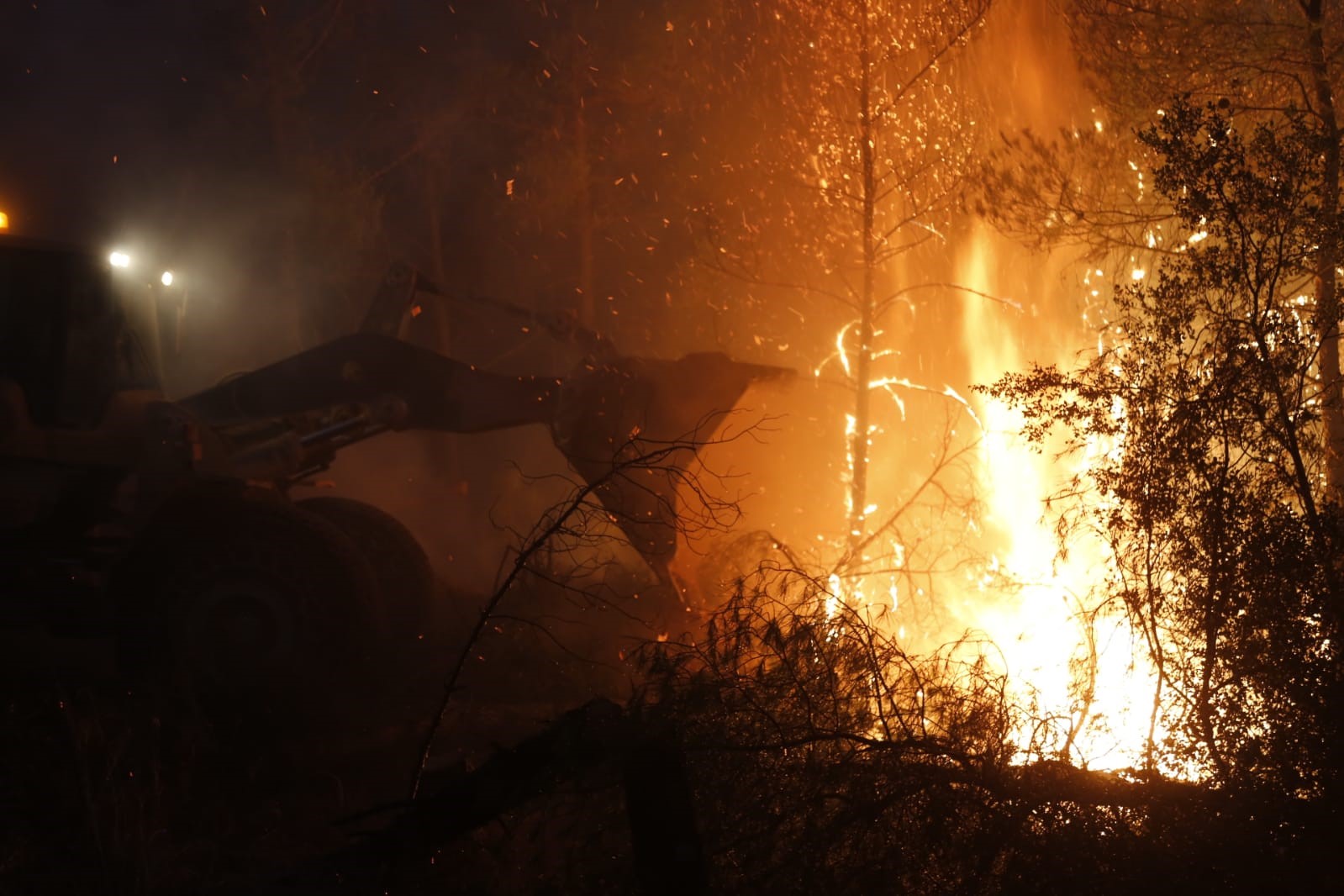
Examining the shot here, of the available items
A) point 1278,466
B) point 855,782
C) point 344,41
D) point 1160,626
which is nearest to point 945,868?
point 855,782

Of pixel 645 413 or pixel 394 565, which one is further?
pixel 394 565

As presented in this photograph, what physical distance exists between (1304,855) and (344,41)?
2349cm

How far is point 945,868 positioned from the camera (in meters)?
5.30

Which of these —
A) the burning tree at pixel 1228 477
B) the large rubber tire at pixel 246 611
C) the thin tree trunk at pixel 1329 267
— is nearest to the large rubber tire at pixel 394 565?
the large rubber tire at pixel 246 611

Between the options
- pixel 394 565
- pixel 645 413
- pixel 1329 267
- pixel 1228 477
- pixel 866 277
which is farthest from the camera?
pixel 866 277

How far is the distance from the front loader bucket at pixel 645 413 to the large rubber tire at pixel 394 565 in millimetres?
1716

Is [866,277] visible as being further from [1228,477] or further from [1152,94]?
[1228,477]

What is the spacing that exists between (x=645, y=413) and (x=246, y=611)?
138 inches

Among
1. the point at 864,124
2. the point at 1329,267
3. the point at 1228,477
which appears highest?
the point at 864,124

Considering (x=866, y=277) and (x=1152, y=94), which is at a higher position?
(x=1152, y=94)

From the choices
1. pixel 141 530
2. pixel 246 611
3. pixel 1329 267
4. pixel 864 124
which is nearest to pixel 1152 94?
pixel 864 124

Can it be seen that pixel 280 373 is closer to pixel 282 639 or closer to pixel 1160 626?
pixel 282 639

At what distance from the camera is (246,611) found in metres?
8.20

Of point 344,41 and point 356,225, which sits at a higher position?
point 344,41
